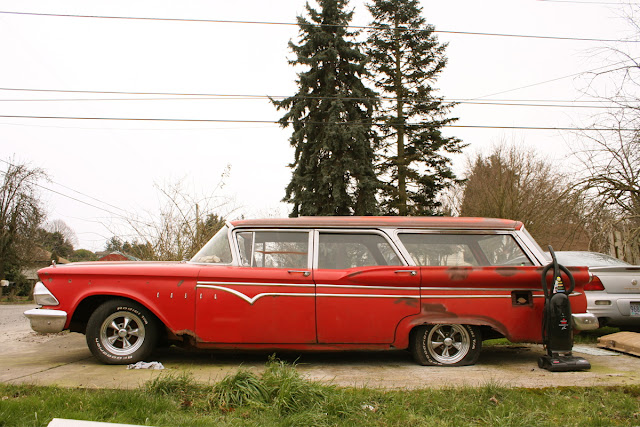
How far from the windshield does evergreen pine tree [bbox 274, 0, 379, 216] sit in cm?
1596

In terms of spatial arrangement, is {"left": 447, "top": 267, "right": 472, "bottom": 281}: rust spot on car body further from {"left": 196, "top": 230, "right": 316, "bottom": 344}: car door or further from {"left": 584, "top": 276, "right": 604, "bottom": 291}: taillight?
{"left": 584, "top": 276, "right": 604, "bottom": 291}: taillight

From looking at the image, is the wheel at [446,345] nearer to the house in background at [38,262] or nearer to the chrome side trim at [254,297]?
the chrome side trim at [254,297]

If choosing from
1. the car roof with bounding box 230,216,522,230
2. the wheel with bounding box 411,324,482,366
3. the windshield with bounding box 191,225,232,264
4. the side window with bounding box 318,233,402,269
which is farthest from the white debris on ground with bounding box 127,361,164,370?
the wheel with bounding box 411,324,482,366

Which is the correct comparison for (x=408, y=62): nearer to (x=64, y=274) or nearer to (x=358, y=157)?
(x=358, y=157)

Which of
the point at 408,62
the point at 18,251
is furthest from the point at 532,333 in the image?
the point at 18,251

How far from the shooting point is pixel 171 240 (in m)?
11.8

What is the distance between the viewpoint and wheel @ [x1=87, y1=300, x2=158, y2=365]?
4801 millimetres

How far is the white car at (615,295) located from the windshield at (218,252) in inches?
197

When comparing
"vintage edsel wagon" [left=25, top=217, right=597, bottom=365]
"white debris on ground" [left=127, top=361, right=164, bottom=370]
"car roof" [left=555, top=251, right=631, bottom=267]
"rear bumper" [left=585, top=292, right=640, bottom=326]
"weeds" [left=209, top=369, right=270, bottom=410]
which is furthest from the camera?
"car roof" [left=555, top=251, right=631, bottom=267]

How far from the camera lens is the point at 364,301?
4.79 meters

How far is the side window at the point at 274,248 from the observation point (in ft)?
16.5

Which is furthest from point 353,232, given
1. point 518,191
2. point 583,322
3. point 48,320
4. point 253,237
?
point 518,191

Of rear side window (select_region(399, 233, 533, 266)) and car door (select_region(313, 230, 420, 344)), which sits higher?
rear side window (select_region(399, 233, 533, 266))

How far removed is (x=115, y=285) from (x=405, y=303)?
3.03m
